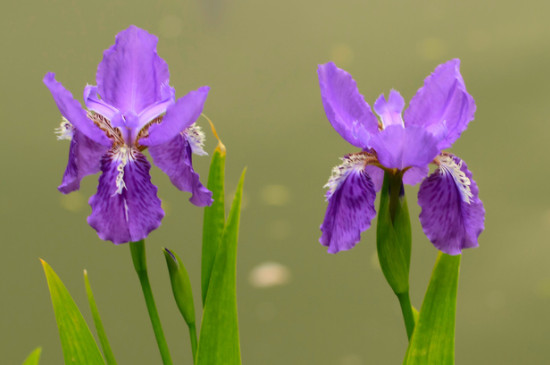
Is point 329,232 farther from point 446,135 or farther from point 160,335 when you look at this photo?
point 160,335

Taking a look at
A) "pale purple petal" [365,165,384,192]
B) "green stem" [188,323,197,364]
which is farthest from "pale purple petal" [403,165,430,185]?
"green stem" [188,323,197,364]

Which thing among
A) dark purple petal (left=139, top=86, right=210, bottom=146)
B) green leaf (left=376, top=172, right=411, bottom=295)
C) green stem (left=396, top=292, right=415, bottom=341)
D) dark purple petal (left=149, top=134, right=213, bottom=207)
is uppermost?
dark purple petal (left=139, top=86, right=210, bottom=146)

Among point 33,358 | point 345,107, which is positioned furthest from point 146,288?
point 345,107

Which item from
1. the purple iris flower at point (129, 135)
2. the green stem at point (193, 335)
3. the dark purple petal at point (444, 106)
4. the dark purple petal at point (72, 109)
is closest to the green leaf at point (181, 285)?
the green stem at point (193, 335)

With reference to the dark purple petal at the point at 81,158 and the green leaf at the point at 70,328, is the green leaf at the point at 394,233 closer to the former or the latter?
the dark purple petal at the point at 81,158

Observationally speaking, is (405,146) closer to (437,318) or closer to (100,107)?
(437,318)

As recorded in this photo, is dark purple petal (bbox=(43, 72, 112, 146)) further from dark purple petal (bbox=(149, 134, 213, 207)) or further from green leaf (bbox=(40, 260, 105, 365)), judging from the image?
green leaf (bbox=(40, 260, 105, 365))

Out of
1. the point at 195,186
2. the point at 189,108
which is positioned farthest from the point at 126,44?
the point at 195,186
